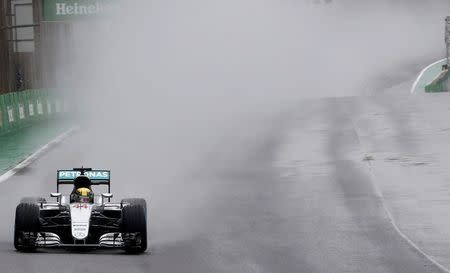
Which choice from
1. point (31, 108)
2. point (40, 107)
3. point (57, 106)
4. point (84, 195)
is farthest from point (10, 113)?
point (84, 195)

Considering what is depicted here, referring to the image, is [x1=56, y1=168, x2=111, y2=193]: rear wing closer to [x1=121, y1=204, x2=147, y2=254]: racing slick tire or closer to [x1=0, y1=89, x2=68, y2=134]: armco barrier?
[x1=121, y1=204, x2=147, y2=254]: racing slick tire

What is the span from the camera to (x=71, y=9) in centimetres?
5891

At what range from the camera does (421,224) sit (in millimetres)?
24609

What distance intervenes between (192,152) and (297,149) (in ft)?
10.9

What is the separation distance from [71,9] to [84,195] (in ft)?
128

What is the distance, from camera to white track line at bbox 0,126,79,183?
35094 mm

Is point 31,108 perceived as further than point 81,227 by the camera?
Yes

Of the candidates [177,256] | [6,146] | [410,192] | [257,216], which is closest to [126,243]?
[177,256]

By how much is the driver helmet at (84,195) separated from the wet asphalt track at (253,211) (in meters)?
1.00

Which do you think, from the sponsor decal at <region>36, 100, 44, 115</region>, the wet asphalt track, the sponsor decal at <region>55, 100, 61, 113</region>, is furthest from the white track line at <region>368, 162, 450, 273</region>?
the sponsor decal at <region>55, 100, 61, 113</region>

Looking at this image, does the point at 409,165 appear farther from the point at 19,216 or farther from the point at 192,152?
the point at 19,216

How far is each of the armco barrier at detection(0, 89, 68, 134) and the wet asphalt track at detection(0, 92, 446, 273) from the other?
307cm

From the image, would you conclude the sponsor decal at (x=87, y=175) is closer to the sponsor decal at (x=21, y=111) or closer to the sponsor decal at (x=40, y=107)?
the sponsor decal at (x=21, y=111)

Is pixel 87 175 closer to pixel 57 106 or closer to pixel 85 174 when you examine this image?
pixel 85 174
